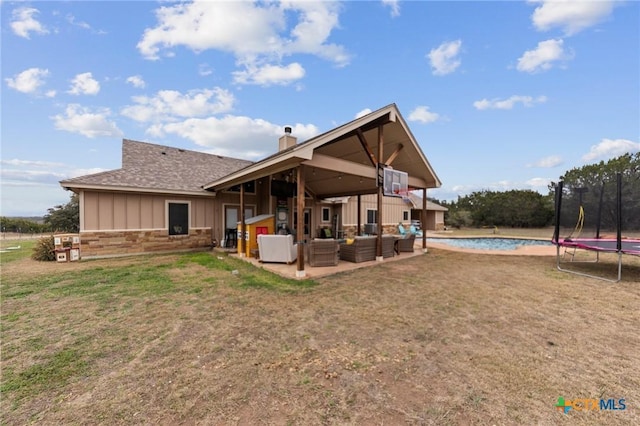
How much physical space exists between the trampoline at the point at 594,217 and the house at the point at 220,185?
3.92 meters

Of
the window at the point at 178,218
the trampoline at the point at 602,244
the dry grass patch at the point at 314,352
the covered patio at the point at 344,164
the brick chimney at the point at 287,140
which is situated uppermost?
the brick chimney at the point at 287,140

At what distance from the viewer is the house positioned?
7.27 m

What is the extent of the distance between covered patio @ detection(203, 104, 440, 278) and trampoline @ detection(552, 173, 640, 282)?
3884 mm

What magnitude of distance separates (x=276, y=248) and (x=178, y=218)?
17.6 ft

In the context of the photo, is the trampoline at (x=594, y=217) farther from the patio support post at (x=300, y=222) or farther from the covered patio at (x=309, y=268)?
the patio support post at (x=300, y=222)

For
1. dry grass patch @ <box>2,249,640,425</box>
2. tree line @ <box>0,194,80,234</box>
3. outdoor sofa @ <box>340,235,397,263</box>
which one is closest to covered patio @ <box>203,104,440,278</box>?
outdoor sofa @ <box>340,235,397,263</box>

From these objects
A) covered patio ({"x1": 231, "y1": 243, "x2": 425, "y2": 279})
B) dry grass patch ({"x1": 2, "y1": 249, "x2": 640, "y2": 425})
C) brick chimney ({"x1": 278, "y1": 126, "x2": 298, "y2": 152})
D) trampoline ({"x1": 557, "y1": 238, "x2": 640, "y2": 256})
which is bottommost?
dry grass patch ({"x1": 2, "y1": 249, "x2": 640, "y2": 425})

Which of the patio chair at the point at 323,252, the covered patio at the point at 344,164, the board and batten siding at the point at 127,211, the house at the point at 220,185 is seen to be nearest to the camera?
the covered patio at the point at 344,164

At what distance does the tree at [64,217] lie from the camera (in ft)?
65.0

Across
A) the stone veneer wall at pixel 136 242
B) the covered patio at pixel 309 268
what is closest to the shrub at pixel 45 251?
the stone veneer wall at pixel 136 242

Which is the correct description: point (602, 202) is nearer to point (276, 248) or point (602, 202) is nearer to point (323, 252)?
point (323, 252)

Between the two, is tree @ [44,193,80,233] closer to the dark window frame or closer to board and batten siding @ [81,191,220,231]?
board and batten siding @ [81,191,220,231]

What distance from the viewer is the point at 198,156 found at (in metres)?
13.3

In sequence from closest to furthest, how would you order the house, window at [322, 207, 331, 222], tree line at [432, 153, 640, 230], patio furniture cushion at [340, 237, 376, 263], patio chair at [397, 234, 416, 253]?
the house < patio furniture cushion at [340, 237, 376, 263] < patio chair at [397, 234, 416, 253] < window at [322, 207, 331, 222] < tree line at [432, 153, 640, 230]
